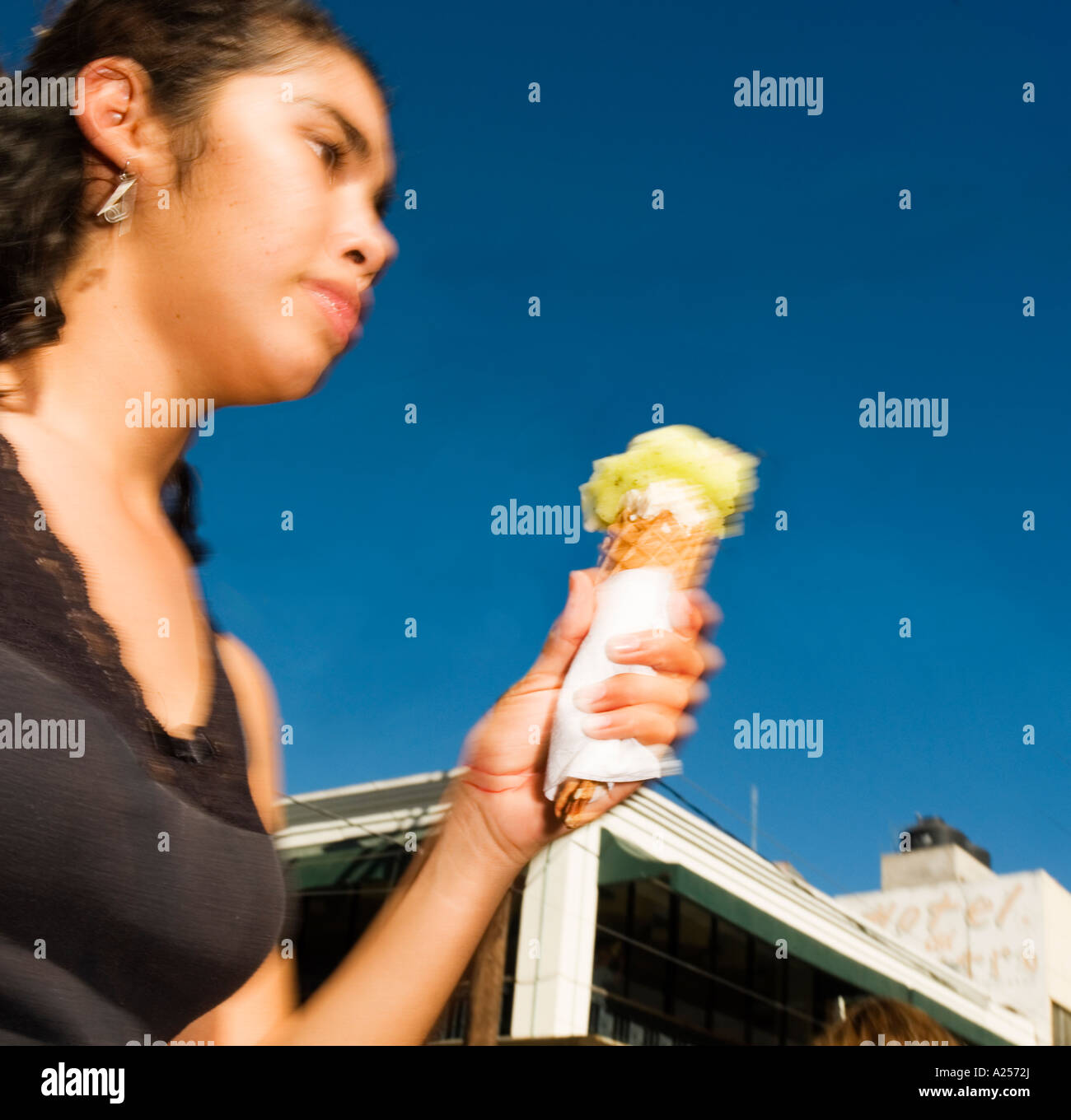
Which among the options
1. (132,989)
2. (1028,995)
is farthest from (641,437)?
(1028,995)

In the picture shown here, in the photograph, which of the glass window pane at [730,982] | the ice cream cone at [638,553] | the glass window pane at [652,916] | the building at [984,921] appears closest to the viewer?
the ice cream cone at [638,553]

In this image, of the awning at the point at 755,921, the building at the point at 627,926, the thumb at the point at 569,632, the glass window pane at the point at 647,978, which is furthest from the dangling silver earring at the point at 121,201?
the glass window pane at the point at 647,978

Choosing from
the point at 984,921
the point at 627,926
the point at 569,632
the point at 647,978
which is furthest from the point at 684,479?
the point at 984,921

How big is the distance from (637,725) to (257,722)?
56cm

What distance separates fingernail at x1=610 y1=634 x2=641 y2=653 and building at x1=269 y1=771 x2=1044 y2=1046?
5249 millimetres

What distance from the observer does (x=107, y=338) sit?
4.33ft

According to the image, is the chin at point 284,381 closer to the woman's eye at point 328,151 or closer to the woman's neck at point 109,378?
the woman's neck at point 109,378

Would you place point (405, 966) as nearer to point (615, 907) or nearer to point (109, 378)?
point (109, 378)

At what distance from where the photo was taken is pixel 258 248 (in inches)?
50.6

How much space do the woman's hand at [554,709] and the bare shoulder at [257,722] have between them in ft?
0.87

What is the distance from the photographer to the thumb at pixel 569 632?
4.62 feet

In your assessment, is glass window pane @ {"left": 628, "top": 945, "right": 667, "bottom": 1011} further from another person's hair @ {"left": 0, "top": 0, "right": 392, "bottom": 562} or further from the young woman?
another person's hair @ {"left": 0, "top": 0, "right": 392, "bottom": 562}

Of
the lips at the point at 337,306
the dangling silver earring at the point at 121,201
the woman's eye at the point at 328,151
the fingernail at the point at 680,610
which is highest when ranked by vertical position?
the woman's eye at the point at 328,151
